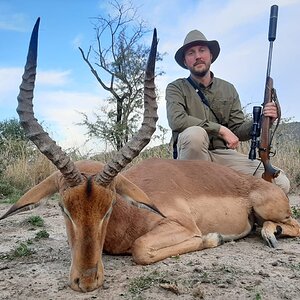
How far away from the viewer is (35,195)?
424cm

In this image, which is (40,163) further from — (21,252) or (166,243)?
(166,243)

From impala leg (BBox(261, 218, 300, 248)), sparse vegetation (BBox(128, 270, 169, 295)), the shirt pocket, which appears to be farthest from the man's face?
sparse vegetation (BBox(128, 270, 169, 295))

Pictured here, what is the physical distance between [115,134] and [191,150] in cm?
1813

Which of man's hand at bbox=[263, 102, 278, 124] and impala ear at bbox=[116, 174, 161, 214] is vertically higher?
man's hand at bbox=[263, 102, 278, 124]

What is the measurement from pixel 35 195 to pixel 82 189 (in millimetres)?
642

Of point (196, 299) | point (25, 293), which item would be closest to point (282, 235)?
point (196, 299)

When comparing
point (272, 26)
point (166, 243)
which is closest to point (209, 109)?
point (272, 26)

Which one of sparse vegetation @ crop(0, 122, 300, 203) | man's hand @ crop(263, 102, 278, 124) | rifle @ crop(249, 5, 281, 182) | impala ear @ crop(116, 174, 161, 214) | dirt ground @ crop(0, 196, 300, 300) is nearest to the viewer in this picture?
dirt ground @ crop(0, 196, 300, 300)

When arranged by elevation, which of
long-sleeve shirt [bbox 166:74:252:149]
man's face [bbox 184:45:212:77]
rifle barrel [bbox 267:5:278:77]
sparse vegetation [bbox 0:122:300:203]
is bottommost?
sparse vegetation [bbox 0:122:300:203]

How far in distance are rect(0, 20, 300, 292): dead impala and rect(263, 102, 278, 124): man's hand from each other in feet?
4.13

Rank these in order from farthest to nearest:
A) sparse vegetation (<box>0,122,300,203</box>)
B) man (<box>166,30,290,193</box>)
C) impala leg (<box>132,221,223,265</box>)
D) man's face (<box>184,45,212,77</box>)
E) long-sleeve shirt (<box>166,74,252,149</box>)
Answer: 1. sparse vegetation (<box>0,122,300,203</box>)
2. man's face (<box>184,45,212,77</box>)
3. long-sleeve shirt (<box>166,74,252,149</box>)
4. man (<box>166,30,290,193</box>)
5. impala leg (<box>132,221,223,265</box>)

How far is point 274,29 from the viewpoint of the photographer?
788 cm

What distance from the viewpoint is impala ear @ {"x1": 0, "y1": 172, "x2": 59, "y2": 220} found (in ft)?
13.5

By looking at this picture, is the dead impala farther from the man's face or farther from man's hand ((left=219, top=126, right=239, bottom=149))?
the man's face
